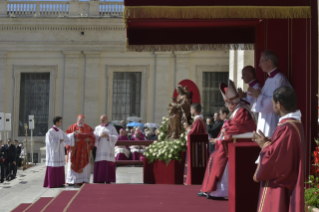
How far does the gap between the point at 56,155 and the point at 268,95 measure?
6.22m

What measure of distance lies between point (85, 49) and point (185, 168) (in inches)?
591

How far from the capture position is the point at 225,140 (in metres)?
5.66

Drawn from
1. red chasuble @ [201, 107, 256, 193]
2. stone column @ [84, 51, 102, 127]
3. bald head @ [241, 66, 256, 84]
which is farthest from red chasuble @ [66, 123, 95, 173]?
stone column @ [84, 51, 102, 127]

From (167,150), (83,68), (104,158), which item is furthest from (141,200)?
(83,68)

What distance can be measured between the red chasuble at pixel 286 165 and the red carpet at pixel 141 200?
1570 millimetres

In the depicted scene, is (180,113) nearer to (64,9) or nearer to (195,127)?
(195,127)

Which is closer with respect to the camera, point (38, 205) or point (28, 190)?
point (38, 205)

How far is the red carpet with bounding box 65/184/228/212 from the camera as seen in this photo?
5.42 m

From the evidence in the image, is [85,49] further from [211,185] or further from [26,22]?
[211,185]

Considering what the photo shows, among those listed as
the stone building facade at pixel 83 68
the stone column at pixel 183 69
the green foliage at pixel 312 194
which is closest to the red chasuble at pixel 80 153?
the green foliage at pixel 312 194

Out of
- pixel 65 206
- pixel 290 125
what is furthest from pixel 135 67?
pixel 290 125

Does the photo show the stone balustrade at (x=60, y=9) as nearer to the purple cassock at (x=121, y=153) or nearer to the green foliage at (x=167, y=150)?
the purple cassock at (x=121, y=153)

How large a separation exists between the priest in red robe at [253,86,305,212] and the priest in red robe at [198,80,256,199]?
172cm

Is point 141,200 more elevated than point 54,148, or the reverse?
point 54,148
